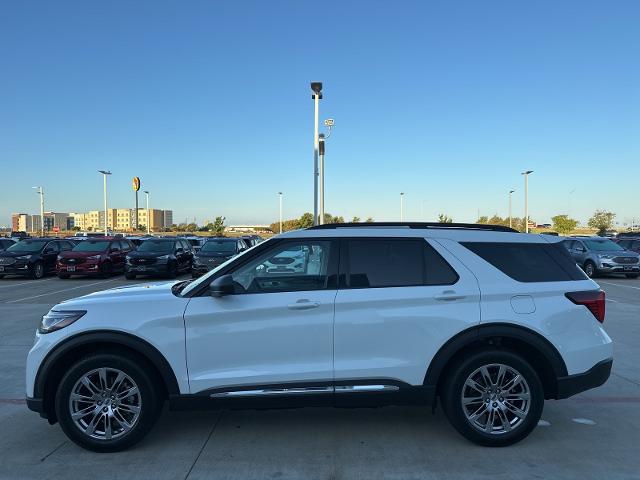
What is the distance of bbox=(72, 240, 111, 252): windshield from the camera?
19812 mm

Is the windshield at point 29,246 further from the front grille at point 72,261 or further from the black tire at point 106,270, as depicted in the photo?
the black tire at point 106,270

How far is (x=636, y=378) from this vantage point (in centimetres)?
603

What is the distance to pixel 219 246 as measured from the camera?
63.9 ft

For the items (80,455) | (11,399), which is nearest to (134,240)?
(11,399)

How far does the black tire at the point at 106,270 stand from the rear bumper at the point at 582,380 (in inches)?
720

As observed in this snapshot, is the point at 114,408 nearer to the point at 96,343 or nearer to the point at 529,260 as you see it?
the point at 96,343

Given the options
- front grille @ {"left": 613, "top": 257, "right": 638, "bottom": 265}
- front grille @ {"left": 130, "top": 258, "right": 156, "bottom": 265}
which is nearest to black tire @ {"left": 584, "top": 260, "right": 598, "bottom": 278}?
front grille @ {"left": 613, "top": 257, "right": 638, "bottom": 265}

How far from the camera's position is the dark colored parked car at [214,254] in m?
18.0

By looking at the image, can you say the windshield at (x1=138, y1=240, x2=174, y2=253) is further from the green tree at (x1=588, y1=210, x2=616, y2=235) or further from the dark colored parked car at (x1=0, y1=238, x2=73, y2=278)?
the green tree at (x1=588, y1=210, x2=616, y2=235)

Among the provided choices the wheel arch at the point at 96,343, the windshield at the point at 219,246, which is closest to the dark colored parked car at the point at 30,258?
the windshield at the point at 219,246

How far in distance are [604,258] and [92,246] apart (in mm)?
20190

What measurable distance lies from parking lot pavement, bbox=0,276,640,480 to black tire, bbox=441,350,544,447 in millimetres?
114

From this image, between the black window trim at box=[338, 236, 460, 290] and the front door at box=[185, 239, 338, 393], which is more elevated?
Answer: the black window trim at box=[338, 236, 460, 290]

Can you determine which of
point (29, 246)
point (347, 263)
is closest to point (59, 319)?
point (347, 263)
